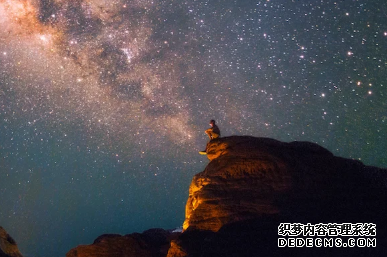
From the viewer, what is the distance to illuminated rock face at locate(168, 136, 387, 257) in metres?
9.73

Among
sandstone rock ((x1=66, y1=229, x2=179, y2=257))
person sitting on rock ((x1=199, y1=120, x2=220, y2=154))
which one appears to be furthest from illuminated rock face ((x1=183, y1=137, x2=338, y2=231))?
sandstone rock ((x1=66, y1=229, x2=179, y2=257))

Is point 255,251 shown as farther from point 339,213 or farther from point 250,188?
point 339,213

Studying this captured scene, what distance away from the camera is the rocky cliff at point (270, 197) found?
9.44m

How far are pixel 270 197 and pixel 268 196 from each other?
94mm

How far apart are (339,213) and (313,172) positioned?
2.20m

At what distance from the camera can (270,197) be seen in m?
11.0

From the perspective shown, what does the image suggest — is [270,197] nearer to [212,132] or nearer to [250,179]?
[250,179]

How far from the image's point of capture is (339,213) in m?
10.6

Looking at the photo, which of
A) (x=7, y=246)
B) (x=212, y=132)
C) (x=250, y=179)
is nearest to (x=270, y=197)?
(x=250, y=179)

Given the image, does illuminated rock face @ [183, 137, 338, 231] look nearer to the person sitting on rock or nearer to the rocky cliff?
the rocky cliff

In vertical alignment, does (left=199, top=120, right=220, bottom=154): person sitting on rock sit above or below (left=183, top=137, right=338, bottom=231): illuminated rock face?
above

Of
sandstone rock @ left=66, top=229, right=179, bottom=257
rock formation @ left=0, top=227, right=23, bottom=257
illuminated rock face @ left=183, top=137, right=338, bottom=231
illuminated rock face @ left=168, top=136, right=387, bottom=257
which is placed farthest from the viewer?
sandstone rock @ left=66, top=229, right=179, bottom=257

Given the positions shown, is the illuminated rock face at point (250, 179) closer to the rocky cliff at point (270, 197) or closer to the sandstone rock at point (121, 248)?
the rocky cliff at point (270, 197)

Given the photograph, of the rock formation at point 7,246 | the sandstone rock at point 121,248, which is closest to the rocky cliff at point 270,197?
the sandstone rock at point 121,248
